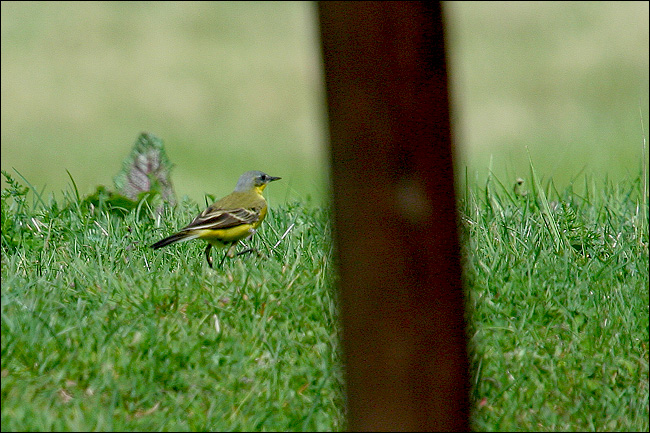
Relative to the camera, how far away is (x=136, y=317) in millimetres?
4363

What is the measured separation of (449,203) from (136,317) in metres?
2.02

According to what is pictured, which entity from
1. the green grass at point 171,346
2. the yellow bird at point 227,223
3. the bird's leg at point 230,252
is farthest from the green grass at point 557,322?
the bird's leg at point 230,252

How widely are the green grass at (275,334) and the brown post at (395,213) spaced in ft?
1.31

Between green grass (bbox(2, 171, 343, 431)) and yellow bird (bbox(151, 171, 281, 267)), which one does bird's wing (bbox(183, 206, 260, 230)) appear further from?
green grass (bbox(2, 171, 343, 431))

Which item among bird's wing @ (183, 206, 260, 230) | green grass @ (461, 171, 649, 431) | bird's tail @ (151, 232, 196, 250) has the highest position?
bird's wing @ (183, 206, 260, 230)

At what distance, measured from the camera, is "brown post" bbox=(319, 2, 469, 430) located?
2.99 m

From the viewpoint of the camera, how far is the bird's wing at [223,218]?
5426 millimetres

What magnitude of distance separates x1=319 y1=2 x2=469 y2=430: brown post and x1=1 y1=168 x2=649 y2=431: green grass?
15.7 inches

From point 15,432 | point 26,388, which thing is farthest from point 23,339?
point 15,432

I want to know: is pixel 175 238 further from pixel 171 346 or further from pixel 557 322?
pixel 557 322

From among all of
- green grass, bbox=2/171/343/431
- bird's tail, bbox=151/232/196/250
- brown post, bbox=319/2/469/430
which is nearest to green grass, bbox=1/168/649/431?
green grass, bbox=2/171/343/431

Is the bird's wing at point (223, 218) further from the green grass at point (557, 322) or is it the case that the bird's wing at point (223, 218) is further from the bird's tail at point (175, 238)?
the green grass at point (557, 322)

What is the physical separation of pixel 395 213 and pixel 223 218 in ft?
8.81

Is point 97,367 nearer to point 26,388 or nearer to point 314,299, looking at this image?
point 26,388
